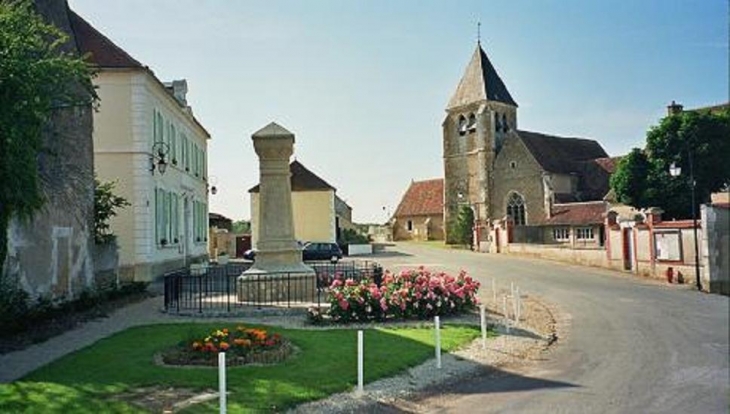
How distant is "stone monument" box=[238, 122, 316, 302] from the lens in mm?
17938

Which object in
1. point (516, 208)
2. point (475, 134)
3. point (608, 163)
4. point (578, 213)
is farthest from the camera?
point (475, 134)

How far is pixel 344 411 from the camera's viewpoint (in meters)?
8.16

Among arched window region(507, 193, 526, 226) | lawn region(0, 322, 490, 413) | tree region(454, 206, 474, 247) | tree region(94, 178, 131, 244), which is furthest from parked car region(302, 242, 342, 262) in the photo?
lawn region(0, 322, 490, 413)

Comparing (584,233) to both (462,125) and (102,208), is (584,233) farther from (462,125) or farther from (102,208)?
(102,208)

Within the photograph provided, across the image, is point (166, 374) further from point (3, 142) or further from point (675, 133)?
point (675, 133)

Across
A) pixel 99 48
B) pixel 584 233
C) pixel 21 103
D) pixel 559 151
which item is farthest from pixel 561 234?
pixel 21 103

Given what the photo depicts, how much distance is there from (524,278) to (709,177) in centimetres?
1053

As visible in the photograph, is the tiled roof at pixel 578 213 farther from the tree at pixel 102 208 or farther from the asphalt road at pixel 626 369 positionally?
the tree at pixel 102 208

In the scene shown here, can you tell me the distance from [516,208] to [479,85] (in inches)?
558

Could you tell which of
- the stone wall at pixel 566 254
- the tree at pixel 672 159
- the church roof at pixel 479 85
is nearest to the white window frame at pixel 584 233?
the stone wall at pixel 566 254

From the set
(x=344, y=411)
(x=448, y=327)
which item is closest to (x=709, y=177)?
(x=448, y=327)

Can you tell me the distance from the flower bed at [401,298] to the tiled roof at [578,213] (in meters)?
32.8

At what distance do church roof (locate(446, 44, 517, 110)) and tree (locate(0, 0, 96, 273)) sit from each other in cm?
5613

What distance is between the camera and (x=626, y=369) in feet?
32.1
